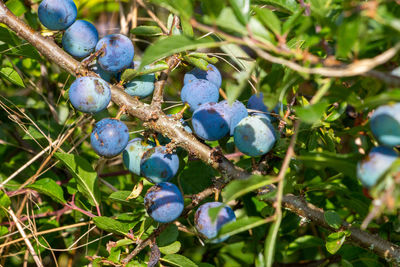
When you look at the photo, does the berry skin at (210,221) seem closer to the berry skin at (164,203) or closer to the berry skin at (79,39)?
the berry skin at (164,203)

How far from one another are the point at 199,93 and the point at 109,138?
0.29m

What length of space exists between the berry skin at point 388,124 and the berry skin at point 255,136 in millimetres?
329

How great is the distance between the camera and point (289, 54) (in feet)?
2.79

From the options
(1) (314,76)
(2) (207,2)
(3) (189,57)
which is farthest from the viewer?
(3) (189,57)

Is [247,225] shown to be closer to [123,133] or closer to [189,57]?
[123,133]

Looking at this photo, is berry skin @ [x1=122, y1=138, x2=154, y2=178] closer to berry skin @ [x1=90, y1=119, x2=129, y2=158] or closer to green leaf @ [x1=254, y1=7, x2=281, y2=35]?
berry skin @ [x1=90, y1=119, x2=129, y2=158]

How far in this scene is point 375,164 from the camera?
2.64ft

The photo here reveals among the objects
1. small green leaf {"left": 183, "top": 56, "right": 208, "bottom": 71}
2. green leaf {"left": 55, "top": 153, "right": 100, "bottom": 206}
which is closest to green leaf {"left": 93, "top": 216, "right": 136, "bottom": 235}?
green leaf {"left": 55, "top": 153, "right": 100, "bottom": 206}

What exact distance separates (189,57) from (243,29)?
46 centimetres

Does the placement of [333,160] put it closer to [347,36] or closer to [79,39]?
[347,36]

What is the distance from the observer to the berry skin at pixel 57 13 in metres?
1.28

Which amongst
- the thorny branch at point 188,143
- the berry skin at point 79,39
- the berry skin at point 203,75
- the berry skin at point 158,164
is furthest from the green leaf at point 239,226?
the berry skin at point 79,39

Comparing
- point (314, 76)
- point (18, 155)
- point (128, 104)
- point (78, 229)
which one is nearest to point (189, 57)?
point (128, 104)

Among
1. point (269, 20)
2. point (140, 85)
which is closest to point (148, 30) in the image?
point (140, 85)
